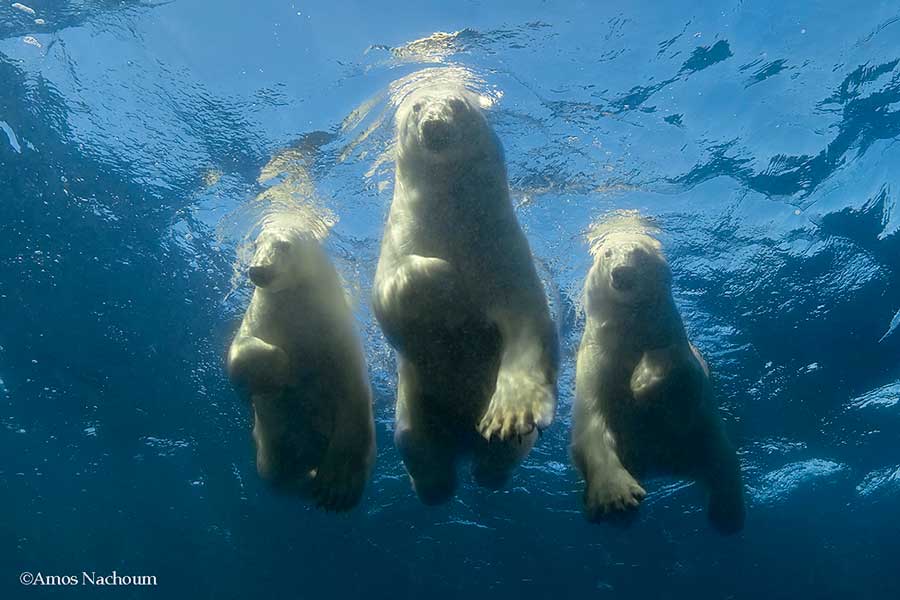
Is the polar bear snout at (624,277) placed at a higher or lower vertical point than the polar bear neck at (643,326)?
higher

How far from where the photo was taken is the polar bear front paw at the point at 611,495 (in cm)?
413

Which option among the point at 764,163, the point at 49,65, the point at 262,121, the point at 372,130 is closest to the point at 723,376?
the point at 764,163

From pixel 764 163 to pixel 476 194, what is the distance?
4.39 metres

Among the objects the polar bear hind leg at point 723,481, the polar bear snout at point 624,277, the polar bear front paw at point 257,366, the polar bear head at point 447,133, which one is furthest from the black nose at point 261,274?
the polar bear hind leg at point 723,481

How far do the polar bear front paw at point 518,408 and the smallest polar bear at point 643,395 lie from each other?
114 cm

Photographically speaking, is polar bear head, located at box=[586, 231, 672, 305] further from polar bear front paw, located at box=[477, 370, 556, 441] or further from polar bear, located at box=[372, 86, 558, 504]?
polar bear front paw, located at box=[477, 370, 556, 441]

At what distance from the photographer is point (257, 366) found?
14.2 ft

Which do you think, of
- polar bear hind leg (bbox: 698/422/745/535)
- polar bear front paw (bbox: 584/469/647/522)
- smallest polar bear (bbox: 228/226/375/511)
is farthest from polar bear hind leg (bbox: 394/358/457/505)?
polar bear hind leg (bbox: 698/422/745/535)

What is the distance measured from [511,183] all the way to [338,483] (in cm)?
370

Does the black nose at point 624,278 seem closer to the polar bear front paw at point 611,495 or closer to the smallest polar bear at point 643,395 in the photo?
the smallest polar bear at point 643,395

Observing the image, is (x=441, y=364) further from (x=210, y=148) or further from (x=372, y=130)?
(x=210, y=148)

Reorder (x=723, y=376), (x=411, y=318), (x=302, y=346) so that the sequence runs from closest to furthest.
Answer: (x=411, y=318), (x=302, y=346), (x=723, y=376)

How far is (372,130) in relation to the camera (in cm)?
622

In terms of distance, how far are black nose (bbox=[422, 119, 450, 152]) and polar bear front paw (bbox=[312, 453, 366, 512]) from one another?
2.16 metres
